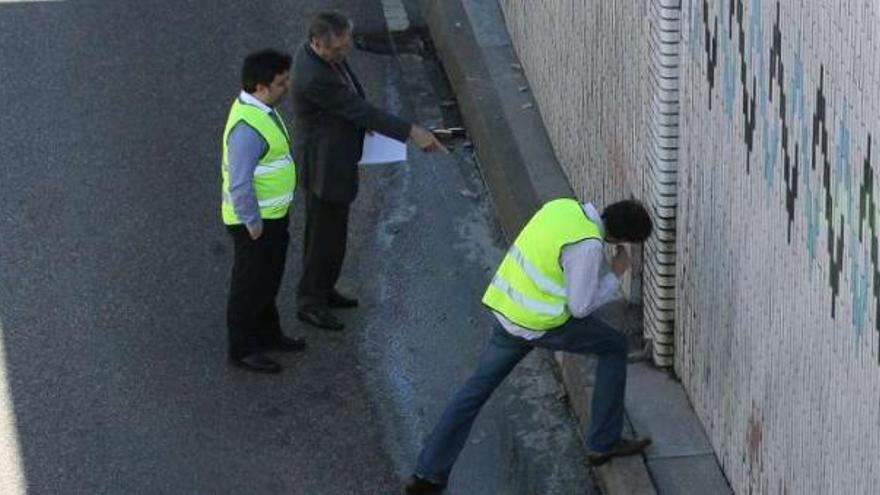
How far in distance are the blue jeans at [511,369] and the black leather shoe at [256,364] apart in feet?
4.23

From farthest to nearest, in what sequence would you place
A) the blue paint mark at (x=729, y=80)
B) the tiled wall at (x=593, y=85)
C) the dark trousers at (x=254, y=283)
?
the dark trousers at (x=254, y=283) < the tiled wall at (x=593, y=85) < the blue paint mark at (x=729, y=80)

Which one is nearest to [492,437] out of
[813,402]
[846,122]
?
[813,402]

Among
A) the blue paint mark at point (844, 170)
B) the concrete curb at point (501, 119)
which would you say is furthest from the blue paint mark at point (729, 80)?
the concrete curb at point (501, 119)

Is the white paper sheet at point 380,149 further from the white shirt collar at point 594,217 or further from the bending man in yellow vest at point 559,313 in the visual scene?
the white shirt collar at point 594,217

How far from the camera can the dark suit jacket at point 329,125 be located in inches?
396

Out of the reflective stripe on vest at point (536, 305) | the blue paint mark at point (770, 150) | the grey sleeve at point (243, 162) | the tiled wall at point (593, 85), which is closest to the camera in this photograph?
the blue paint mark at point (770, 150)

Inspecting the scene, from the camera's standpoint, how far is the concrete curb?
11352mm

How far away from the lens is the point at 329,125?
10.2 metres

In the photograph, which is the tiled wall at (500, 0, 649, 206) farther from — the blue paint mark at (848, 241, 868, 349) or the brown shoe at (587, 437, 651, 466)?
the blue paint mark at (848, 241, 868, 349)

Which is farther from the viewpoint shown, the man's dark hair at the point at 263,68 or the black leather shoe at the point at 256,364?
the black leather shoe at the point at 256,364

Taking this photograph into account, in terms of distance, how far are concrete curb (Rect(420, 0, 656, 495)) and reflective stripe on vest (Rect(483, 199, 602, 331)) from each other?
3.52 feet

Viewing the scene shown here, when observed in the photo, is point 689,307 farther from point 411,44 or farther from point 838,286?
point 411,44

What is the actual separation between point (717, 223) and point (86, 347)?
11.1 ft

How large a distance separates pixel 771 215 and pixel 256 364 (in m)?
3.24
